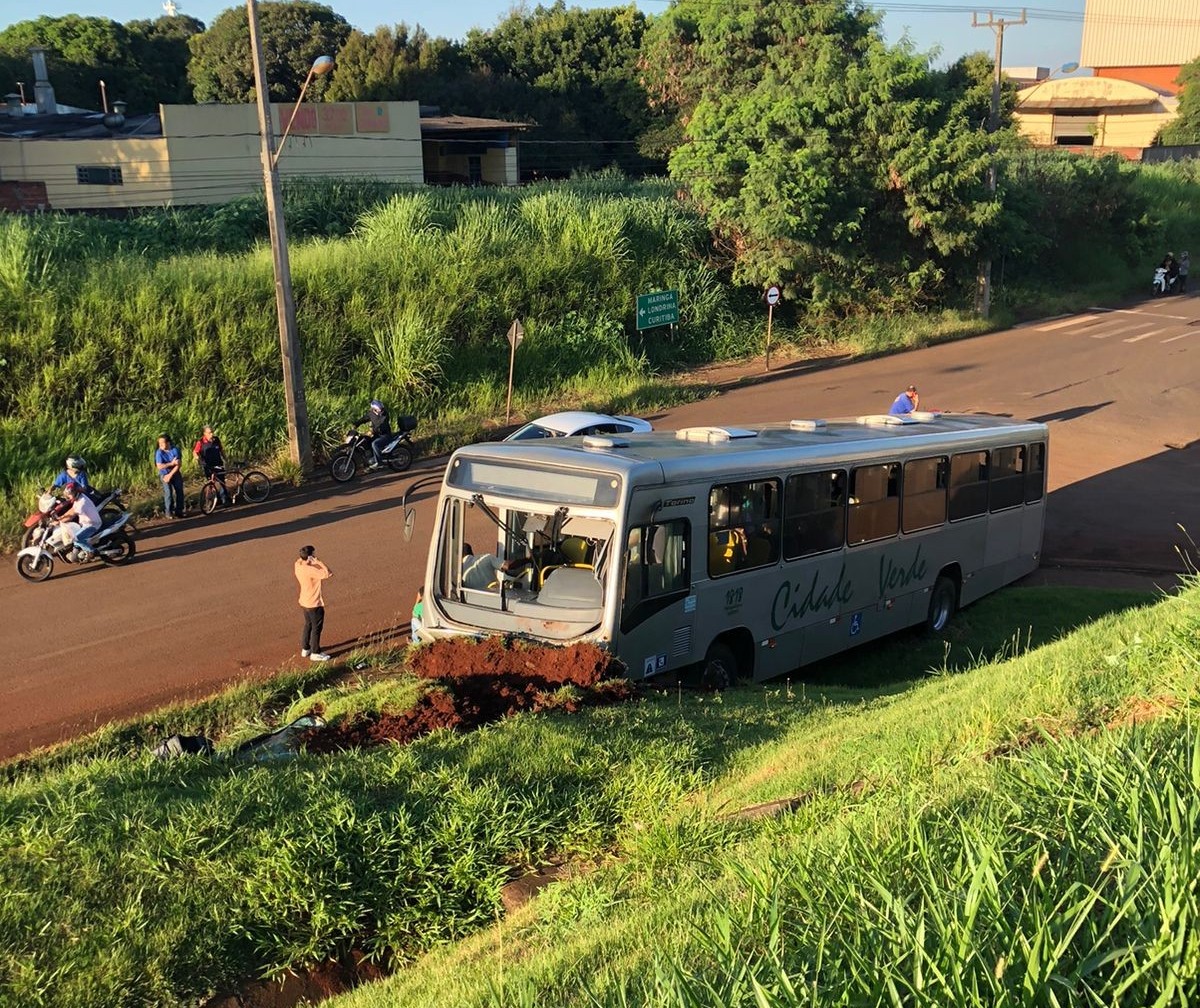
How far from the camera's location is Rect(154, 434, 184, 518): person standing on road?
18812 millimetres

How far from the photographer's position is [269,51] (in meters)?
63.3

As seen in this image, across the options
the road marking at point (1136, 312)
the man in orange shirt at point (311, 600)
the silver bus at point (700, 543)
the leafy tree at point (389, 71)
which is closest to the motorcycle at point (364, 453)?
the man in orange shirt at point (311, 600)

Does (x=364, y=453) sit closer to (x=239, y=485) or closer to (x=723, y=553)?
(x=239, y=485)

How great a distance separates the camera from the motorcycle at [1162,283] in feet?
159

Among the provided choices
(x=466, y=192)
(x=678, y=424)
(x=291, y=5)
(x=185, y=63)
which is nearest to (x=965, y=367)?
(x=678, y=424)

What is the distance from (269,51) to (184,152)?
25.4 m

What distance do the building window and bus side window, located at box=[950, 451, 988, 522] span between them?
3621 centimetres

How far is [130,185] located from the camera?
1622 inches

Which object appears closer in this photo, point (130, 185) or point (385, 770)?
point (385, 770)

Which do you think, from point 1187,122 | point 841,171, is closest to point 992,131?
point 841,171

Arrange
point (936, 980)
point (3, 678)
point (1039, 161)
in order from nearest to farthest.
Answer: point (936, 980) < point (3, 678) < point (1039, 161)

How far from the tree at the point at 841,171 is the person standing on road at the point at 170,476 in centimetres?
2036

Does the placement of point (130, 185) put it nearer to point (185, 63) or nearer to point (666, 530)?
point (185, 63)

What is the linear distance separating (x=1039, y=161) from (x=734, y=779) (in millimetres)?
50251
